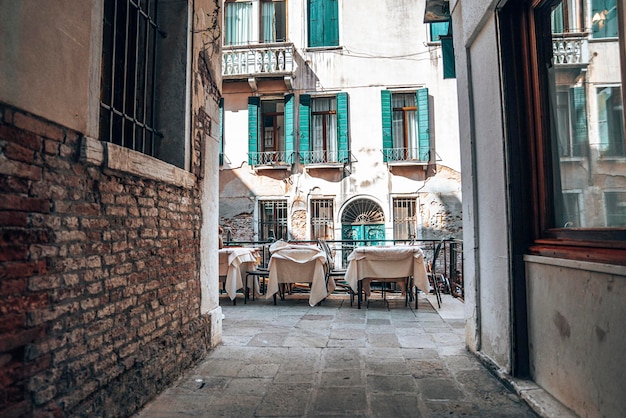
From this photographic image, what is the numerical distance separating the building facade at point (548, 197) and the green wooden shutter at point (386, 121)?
740 cm

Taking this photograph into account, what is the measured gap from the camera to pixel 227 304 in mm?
6316

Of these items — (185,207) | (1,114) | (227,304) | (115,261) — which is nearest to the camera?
(1,114)

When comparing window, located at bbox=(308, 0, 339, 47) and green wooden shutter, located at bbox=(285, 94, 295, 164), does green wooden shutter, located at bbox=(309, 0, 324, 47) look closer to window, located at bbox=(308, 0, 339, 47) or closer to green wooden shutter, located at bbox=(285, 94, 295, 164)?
window, located at bbox=(308, 0, 339, 47)

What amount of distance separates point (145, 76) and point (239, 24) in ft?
31.7

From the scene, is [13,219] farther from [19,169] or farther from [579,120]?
[579,120]

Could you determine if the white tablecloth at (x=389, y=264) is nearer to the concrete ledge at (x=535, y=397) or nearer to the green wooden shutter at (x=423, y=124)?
the concrete ledge at (x=535, y=397)

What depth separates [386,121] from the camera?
439 inches

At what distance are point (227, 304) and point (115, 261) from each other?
161 inches

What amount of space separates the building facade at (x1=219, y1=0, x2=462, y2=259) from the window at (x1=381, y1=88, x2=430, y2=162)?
28 millimetres

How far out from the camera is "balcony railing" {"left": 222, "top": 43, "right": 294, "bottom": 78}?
11.2 metres

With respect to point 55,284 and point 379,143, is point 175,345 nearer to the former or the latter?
point 55,284

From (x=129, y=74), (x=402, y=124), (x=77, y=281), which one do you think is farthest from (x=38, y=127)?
(x=402, y=124)

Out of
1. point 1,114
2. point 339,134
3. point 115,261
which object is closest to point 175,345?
point 115,261

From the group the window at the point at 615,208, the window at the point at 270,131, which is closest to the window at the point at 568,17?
the window at the point at 615,208
